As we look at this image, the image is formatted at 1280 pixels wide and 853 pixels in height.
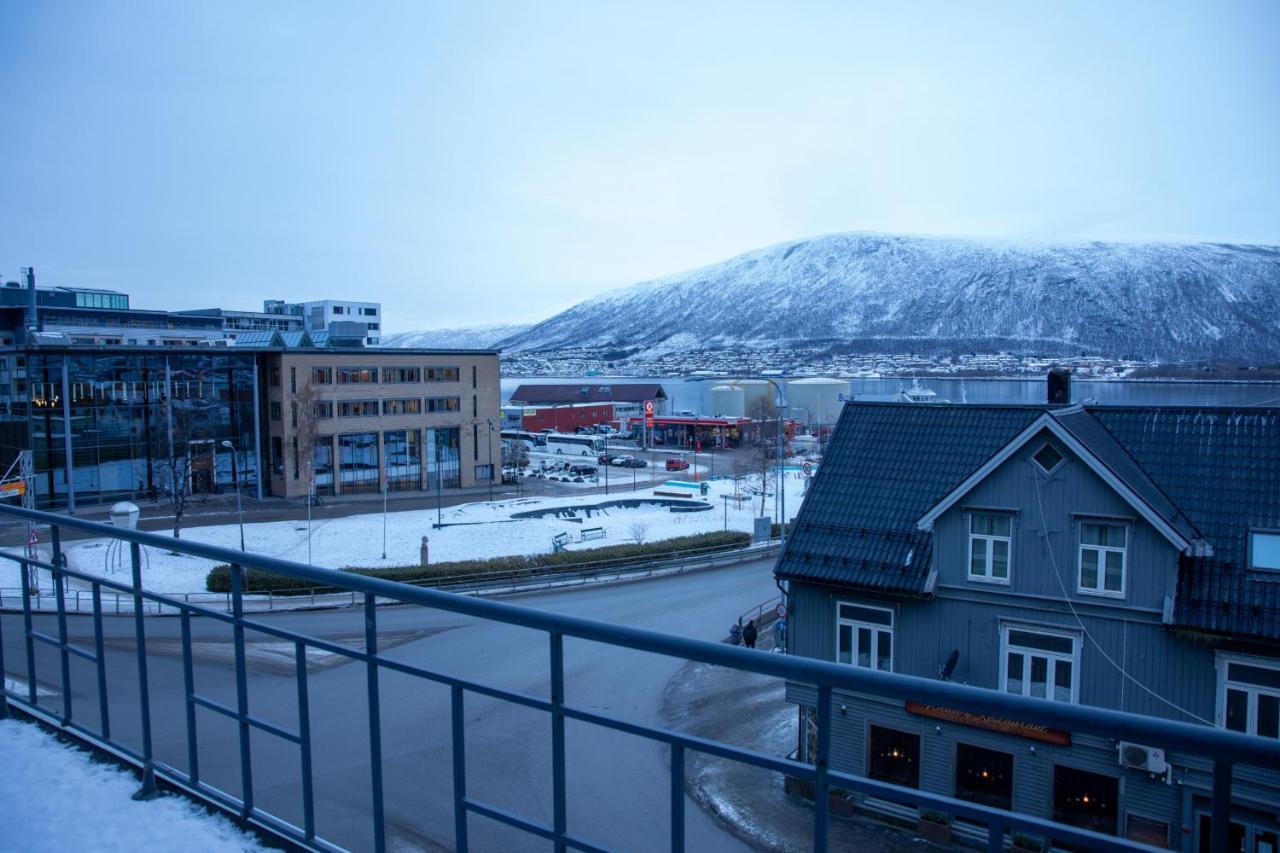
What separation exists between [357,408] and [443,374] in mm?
4700

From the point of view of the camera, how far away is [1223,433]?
9.55m

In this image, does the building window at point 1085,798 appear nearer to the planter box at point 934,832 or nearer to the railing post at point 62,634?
the planter box at point 934,832

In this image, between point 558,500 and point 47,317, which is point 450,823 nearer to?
point 558,500

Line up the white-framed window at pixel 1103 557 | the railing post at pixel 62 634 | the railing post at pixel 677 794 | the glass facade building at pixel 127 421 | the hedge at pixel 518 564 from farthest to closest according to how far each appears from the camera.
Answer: the glass facade building at pixel 127 421 → the hedge at pixel 518 564 → the white-framed window at pixel 1103 557 → the railing post at pixel 62 634 → the railing post at pixel 677 794

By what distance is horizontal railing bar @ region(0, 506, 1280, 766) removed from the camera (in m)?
1.64

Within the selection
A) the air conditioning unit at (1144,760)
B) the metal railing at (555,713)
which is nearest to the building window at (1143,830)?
the air conditioning unit at (1144,760)

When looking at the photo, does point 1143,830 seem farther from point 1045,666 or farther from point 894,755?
point 894,755

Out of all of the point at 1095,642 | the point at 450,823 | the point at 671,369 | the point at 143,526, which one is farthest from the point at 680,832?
the point at 671,369

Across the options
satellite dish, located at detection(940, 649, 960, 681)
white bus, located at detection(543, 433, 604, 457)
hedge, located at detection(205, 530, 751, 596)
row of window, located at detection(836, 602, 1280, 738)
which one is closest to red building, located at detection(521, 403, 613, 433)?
white bus, located at detection(543, 433, 604, 457)

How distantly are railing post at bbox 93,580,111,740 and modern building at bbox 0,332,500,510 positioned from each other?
1132 inches

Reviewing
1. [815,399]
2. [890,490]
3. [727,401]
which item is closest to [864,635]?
[890,490]

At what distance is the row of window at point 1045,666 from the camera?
8086 mm

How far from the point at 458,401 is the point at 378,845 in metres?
40.6

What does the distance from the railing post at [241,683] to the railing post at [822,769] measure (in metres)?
2.38
